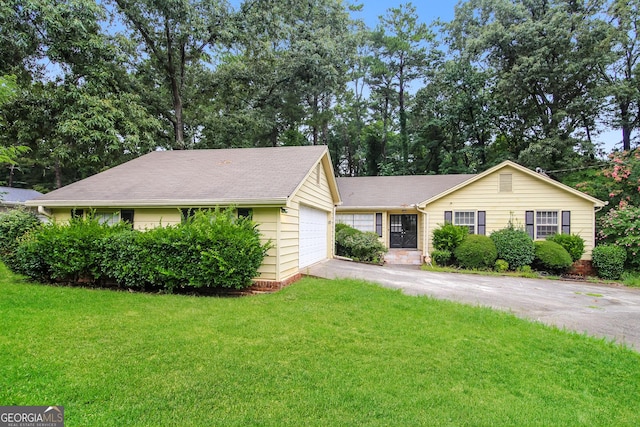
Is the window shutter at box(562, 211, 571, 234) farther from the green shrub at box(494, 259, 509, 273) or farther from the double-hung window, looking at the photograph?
the green shrub at box(494, 259, 509, 273)

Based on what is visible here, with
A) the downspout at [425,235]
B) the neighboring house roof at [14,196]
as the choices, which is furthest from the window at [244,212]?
the neighboring house roof at [14,196]

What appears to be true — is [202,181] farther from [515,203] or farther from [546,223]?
[546,223]

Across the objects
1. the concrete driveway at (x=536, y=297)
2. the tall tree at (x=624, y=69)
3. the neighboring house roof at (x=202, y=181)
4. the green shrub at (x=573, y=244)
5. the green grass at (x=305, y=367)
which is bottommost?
the concrete driveway at (x=536, y=297)

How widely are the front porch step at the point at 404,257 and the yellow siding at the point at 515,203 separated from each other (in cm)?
85

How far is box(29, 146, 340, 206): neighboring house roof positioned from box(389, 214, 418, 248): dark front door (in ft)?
21.4

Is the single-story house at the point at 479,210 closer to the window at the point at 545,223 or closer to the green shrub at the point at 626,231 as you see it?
the window at the point at 545,223

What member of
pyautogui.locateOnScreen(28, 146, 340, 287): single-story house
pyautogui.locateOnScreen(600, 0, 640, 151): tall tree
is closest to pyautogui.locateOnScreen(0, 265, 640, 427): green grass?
pyautogui.locateOnScreen(28, 146, 340, 287): single-story house

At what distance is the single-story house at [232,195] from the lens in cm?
826

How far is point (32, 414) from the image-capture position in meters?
2.96

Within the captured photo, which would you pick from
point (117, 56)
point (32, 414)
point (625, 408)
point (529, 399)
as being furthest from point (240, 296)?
point (117, 56)

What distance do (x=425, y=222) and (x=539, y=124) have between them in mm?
15003

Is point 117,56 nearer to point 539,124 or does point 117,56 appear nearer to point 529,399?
point 529,399

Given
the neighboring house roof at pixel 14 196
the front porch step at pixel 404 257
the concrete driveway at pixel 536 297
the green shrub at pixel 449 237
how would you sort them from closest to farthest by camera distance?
the concrete driveway at pixel 536 297 → the green shrub at pixel 449 237 → the front porch step at pixel 404 257 → the neighboring house roof at pixel 14 196

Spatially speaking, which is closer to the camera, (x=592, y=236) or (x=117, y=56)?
(x=592, y=236)
